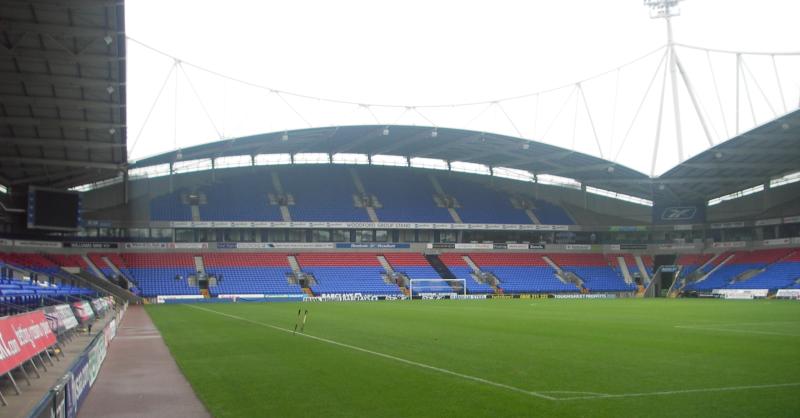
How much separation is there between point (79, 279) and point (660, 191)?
56457 millimetres

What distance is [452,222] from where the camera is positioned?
75625 millimetres

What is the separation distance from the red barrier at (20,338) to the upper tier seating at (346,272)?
48.8 m

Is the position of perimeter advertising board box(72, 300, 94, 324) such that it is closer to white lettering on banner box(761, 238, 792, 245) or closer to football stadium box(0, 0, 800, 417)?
football stadium box(0, 0, 800, 417)

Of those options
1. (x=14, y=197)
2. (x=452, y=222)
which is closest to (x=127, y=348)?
(x=14, y=197)

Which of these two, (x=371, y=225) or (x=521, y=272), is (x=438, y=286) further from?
(x=521, y=272)

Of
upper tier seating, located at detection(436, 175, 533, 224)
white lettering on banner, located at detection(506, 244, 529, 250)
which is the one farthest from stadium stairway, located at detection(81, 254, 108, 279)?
white lettering on banner, located at detection(506, 244, 529, 250)

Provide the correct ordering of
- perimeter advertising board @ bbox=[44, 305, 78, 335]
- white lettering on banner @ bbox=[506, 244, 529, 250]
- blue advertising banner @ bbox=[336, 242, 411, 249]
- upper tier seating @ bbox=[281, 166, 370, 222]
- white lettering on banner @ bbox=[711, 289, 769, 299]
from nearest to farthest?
perimeter advertising board @ bbox=[44, 305, 78, 335] → white lettering on banner @ bbox=[711, 289, 769, 299] → upper tier seating @ bbox=[281, 166, 370, 222] → blue advertising banner @ bbox=[336, 242, 411, 249] → white lettering on banner @ bbox=[506, 244, 529, 250]

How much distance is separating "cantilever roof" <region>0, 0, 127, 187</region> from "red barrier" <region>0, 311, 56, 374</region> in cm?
1242

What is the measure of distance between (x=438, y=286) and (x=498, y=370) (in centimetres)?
5342

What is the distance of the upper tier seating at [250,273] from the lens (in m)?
62.8

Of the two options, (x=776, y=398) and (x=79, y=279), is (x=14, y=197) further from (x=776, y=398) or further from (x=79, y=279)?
(x=776, y=398)

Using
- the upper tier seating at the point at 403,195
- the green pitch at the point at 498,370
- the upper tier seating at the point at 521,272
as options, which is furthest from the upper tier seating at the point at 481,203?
the green pitch at the point at 498,370

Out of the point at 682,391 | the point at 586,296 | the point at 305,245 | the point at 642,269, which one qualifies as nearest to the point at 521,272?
the point at 586,296

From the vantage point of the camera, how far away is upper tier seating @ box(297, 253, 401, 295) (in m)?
65.6
